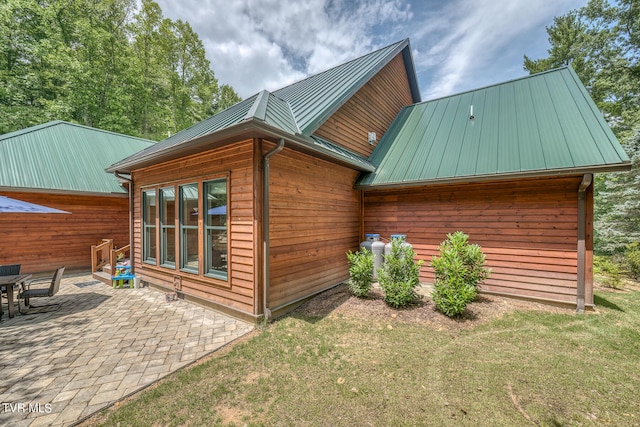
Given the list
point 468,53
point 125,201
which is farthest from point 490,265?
point 125,201

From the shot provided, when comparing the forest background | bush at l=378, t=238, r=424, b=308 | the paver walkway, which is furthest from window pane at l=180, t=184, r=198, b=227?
the forest background

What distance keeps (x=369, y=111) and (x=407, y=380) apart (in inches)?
293

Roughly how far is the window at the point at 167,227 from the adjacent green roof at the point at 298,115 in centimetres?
89

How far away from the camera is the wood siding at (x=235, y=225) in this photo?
435cm

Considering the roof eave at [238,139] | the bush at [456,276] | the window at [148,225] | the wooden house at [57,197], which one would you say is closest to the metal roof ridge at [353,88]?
the roof eave at [238,139]

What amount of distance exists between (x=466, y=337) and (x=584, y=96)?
688 centimetres

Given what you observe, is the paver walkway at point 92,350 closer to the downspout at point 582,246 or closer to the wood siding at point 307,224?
the wood siding at point 307,224

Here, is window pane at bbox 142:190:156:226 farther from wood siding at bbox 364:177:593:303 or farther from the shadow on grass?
the shadow on grass

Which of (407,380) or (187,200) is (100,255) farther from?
(407,380)

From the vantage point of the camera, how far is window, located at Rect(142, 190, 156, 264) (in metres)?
6.74

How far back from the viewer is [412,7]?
8.83m

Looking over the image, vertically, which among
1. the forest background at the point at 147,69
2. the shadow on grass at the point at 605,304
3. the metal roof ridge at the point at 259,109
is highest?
the forest background at the point at 147,69

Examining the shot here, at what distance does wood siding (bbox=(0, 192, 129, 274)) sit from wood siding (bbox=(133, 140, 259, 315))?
5595 millimetres

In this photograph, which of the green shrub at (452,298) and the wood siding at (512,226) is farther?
the wood siding at (512,226)
